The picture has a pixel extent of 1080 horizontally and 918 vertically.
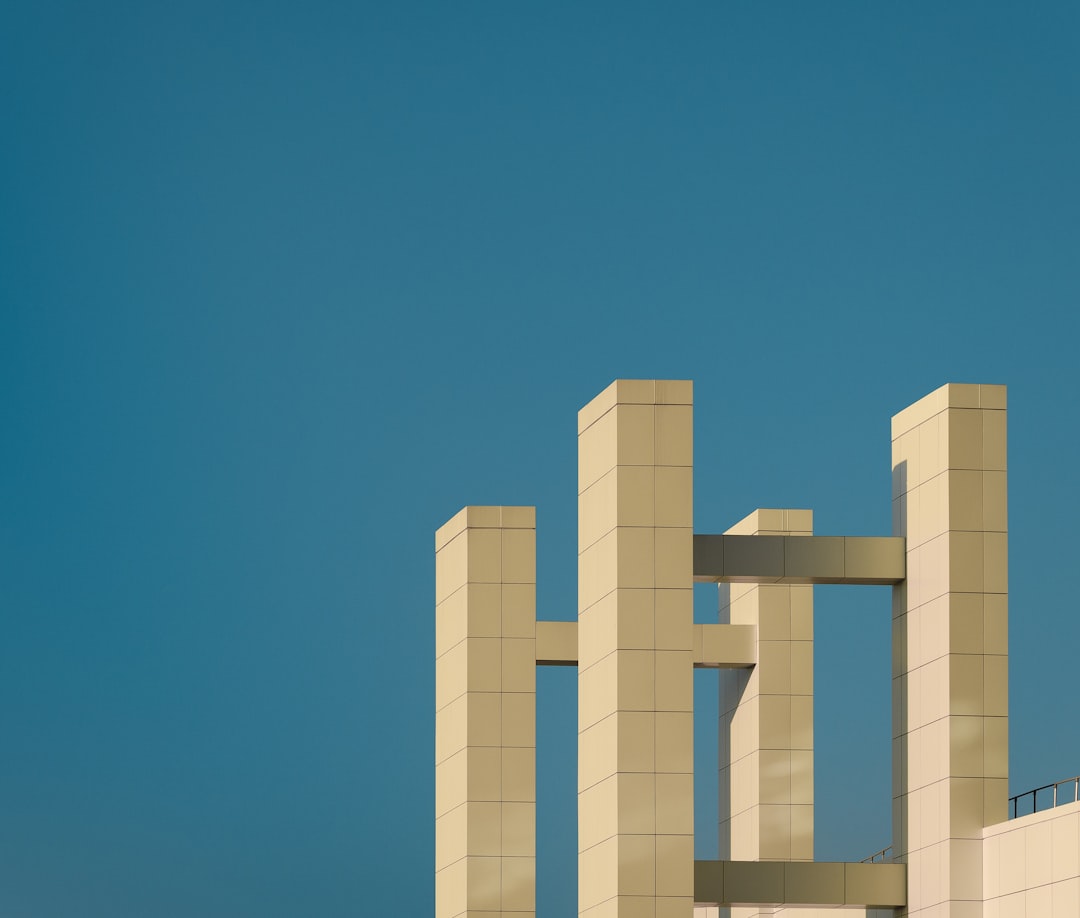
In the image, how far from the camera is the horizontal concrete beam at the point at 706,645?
5172 centimetres

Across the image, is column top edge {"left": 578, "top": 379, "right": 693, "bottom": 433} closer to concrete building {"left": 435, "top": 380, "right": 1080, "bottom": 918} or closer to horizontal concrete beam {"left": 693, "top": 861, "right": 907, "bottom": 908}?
concrete building {"left": 435, "top": 380, "right": 1080, "bottom": 918}

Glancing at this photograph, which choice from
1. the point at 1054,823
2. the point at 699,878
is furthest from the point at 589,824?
the point at 1054,823

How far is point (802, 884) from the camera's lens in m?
40.6

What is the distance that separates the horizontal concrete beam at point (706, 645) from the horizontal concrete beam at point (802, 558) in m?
9.77

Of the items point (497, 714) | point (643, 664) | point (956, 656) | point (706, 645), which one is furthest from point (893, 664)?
point (497, 714)

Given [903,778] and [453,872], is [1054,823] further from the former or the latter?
[453,872]

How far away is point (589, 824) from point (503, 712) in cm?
991

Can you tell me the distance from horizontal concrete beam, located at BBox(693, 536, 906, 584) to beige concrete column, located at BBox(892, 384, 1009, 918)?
0.79 meters

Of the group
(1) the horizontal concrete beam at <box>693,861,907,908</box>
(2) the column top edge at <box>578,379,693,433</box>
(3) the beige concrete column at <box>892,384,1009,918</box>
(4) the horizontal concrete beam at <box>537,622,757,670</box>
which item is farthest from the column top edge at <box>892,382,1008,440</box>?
(4) the horizontal concrete beam at <box>537,622,757,670</box>

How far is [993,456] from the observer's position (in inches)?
1559

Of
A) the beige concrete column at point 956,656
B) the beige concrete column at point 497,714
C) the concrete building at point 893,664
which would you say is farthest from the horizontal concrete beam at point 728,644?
the beige concrete column at point 956,656

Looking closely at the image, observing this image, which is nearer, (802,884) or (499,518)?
(802,884)

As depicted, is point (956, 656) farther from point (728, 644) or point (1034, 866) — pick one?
point (728, 644)

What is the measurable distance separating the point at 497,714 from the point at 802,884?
12.4 metres
